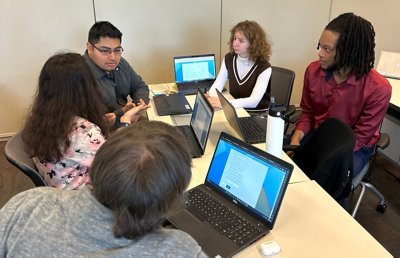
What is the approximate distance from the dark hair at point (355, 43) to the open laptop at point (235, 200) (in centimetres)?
107

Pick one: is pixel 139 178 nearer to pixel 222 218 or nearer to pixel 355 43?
pixel 222 218

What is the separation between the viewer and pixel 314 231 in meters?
1.24

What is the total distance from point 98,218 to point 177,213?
0.60 m

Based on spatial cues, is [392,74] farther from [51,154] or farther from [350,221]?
[51,154]

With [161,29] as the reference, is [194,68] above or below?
below

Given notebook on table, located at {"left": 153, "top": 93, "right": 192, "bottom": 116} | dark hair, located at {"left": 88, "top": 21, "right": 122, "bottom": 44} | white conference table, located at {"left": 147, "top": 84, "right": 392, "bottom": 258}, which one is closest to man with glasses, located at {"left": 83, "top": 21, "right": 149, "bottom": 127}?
dark hair, located at {"left": 88, "top": 21, "right": 122, "bottom": 44}

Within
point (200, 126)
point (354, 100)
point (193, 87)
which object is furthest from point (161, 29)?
point (354, 100)

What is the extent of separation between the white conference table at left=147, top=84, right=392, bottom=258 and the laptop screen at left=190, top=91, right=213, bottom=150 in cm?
28

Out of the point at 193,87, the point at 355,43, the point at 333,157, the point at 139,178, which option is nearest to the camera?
the point at 139,178

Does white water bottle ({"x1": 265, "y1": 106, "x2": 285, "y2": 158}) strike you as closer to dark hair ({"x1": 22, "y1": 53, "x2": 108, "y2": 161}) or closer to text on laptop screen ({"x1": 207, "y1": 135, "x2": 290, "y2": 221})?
text on laptop screen ({"x1": 207, "y1": 135, "x2": 290, "y2": 221})

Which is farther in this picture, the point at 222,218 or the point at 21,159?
the point at 21,159

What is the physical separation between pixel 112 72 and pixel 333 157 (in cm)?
161

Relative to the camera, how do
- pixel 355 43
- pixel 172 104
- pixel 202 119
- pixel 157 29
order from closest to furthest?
1. pixel 202 119
2. pixel 355 43
3. pixel 172 104
4. pixel 157 29

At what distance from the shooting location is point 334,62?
6.82 ft
